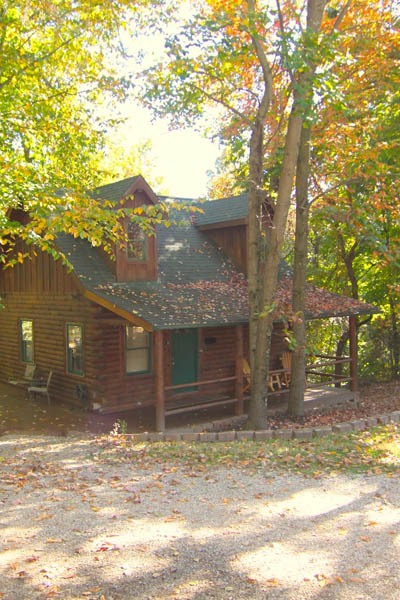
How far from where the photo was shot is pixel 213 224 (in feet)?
59.7

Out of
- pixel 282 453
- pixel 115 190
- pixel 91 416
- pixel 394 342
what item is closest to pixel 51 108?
pixel 115 190

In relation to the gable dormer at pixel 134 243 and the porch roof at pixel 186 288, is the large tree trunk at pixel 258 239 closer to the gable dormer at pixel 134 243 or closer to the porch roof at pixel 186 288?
the porch roof at pixel 186 288

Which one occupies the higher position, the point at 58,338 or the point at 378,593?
the point at 58,338

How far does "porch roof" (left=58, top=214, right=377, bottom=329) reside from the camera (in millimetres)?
12402

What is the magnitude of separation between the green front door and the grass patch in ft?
15.1

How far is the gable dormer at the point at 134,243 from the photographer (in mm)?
13992

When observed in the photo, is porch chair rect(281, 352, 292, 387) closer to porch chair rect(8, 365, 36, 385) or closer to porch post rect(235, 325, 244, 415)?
porch post rect(235, 325, 244, 415)

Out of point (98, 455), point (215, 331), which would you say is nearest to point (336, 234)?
point (215, 331)

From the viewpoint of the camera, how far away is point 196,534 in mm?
5465

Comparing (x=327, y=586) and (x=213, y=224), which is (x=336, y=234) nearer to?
(x=213, y=224)

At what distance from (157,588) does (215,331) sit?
11786mm

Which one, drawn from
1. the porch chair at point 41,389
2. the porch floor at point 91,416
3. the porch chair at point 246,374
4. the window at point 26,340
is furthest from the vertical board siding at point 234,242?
the porch chair at point 41,389

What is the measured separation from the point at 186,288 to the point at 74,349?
3.72 meters

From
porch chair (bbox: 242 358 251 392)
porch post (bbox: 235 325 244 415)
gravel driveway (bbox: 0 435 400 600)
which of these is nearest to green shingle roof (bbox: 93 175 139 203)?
porch post (bbox: 235 325 244 415)
